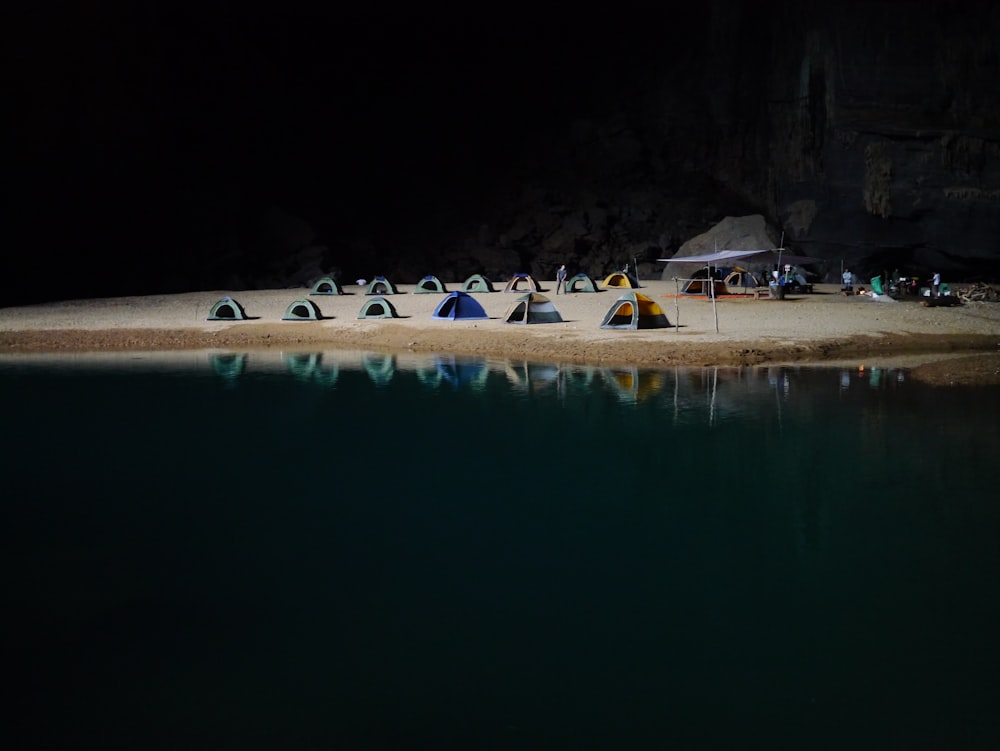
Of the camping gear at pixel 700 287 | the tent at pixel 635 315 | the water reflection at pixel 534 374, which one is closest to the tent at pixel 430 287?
the camping gear at pixel 700 287

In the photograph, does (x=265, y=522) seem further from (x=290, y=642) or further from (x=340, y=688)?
(x=340, y=688)

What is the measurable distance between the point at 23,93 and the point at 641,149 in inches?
1402

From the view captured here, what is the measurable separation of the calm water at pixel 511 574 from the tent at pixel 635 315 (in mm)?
8503

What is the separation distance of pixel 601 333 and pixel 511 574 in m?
16.0

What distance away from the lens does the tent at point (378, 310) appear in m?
30.6

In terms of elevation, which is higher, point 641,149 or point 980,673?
point 641,149

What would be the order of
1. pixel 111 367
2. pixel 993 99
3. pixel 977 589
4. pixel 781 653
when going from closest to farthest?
1. pixel 781 653
2. pixel 977 589
3. pixel 111 367
4. pixel 993 99

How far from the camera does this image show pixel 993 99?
38531 millimetres

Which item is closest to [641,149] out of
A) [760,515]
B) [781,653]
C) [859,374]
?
[859,374]

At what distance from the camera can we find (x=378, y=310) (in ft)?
103

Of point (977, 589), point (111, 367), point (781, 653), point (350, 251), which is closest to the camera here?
point (781, 653)

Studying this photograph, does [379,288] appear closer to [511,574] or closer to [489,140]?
[489,140]

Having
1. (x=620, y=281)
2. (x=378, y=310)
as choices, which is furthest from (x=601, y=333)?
(x=620, y=281)

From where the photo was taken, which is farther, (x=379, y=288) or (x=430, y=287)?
(x=430, y=287)
